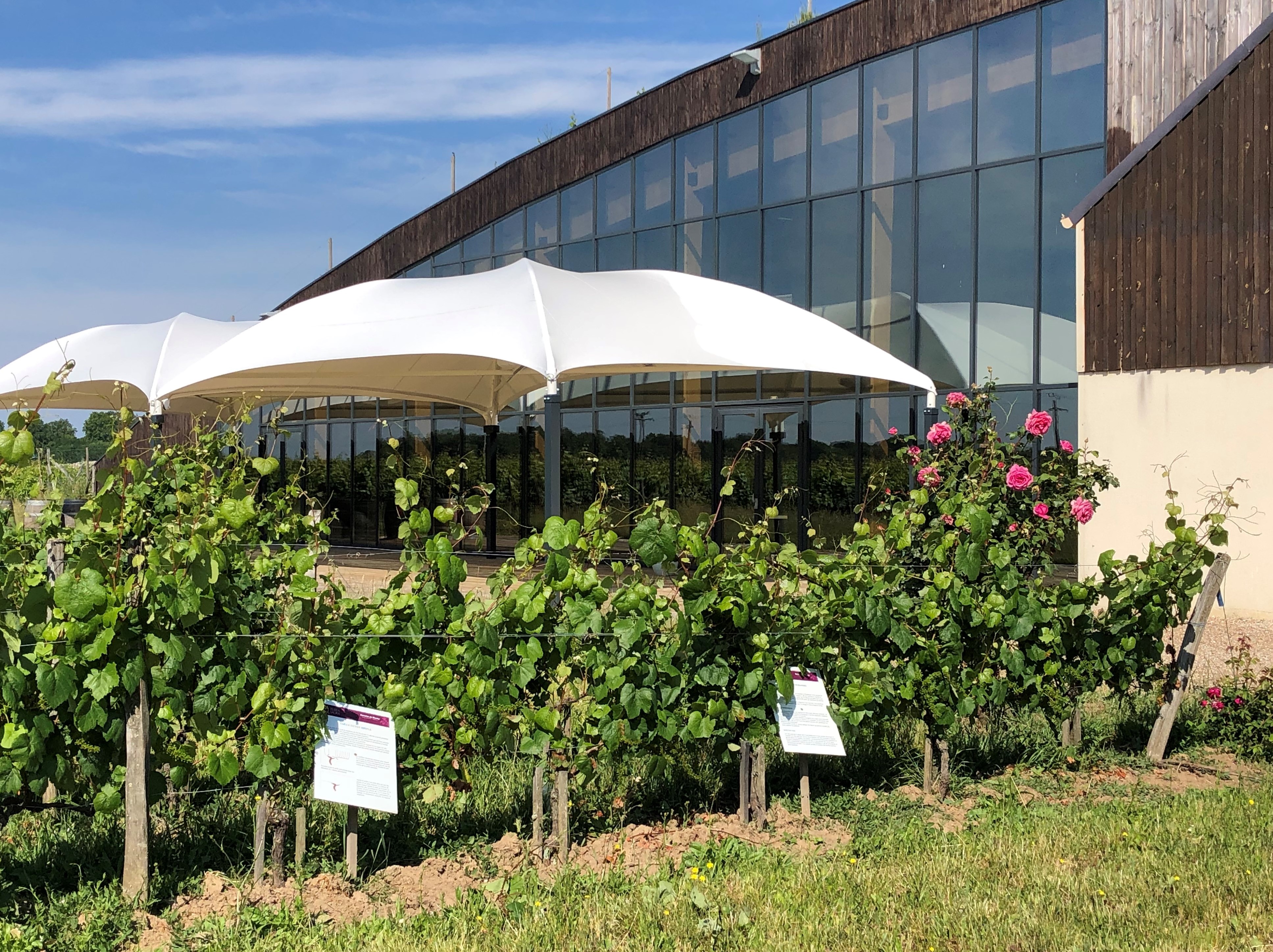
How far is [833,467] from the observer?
13.4 meters

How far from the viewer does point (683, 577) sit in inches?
163

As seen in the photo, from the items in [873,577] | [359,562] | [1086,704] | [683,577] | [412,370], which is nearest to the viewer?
[683,577]

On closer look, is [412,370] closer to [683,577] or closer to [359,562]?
[359,562]

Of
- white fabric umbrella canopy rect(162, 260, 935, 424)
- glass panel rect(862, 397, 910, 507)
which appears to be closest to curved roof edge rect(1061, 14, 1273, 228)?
glass panel rect(862, 397, 910, 507)

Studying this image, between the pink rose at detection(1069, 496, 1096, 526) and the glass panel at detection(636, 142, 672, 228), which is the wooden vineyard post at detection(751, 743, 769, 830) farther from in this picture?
the glass panel at detection(636, 142, 672, 228)

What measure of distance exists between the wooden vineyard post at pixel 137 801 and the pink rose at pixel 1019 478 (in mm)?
4522

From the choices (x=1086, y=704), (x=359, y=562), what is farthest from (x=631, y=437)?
(x=1086, y=704)

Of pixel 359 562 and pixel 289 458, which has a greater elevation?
pixel 289 458

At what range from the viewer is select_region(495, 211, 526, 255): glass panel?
58.6 feet

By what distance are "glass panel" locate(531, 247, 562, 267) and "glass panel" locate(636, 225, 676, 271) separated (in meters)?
1.61

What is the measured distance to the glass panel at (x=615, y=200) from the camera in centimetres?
1630

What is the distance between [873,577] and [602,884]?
1671mm

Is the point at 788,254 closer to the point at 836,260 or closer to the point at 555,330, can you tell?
the point at 836,260

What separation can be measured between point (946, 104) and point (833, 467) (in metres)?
4.31
